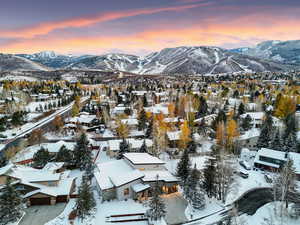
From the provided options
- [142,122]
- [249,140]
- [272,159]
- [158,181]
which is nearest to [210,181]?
[158,181]

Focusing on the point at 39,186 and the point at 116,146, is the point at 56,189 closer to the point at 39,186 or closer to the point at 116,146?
the point at 39,186

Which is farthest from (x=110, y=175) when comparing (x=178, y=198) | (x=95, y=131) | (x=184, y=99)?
(x=184, y=99)

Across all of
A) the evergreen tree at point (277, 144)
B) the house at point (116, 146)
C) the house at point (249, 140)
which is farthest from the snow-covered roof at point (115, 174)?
the evergreen tree at point (277, 144)

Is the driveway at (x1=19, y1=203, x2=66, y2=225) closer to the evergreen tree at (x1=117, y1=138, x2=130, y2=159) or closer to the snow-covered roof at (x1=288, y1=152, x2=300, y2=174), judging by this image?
the evergreen tree at (x1=117, y1=138, x2=130, y2=159)

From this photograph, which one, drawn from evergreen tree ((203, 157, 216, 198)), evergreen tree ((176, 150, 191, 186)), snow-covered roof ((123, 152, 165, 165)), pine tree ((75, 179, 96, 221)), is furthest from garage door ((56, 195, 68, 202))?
evergreen tree ((203, 157, 216, 198))

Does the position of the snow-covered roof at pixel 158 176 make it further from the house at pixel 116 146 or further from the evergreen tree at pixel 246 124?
the evergreen tree at pixel 246 124

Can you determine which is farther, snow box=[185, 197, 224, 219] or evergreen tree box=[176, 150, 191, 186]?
→ evergreen tree box=[176, 150, 191, 186]
